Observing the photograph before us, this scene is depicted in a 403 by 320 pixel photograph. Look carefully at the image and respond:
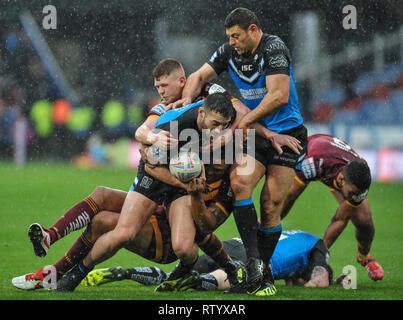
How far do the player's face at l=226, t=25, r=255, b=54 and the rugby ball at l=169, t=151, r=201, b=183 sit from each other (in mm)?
1047

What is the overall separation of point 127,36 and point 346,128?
20.2 feet

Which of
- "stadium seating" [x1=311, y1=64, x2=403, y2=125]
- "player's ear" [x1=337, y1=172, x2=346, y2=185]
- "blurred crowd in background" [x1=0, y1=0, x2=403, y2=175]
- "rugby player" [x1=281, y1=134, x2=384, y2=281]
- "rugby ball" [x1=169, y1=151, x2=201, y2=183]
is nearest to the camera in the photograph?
"rugby ball" [x1=169, y1=151, x2=201, y2=183]

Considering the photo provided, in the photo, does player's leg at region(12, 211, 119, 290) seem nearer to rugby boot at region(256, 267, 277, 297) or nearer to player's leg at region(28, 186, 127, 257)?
player's leg at region(28, 186, 127, 257)

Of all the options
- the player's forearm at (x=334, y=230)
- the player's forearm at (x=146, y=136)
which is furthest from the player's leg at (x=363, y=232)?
the player's forearm at (x=146, y=136)

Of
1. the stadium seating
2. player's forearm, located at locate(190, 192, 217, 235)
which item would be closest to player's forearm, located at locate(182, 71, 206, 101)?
player's forearm, located at locate(190, 192, 217, 235)

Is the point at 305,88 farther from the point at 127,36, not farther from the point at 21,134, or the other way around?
the point at 21,134

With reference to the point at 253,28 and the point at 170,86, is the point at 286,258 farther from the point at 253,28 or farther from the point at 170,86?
the point at 253,28

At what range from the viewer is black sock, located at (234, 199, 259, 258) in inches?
215

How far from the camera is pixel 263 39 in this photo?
578 cm

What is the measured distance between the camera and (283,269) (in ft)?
20.0

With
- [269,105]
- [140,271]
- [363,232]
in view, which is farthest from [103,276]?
[363,232]

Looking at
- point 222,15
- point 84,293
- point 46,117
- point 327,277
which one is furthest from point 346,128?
point 84,293

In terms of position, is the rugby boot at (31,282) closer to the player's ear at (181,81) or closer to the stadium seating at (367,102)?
the player's ear at (181,81)

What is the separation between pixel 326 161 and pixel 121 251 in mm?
2685
